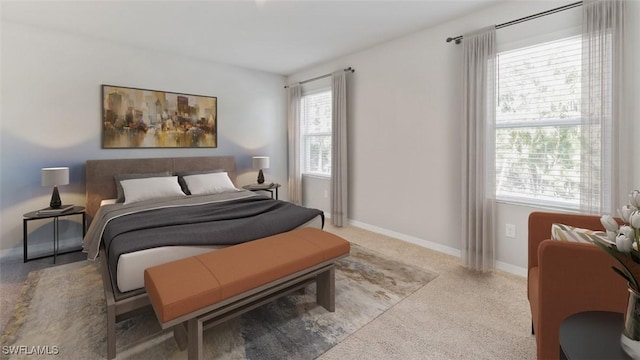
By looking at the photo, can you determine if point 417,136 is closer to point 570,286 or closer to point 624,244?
point 570,286

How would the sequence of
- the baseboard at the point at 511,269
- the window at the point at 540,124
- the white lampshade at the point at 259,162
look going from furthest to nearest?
the white lampshade at the point at 259,162 → the baseboard at the point at 511,269 → the window at the point at 540,124

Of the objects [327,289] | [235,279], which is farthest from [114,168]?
[327,289]

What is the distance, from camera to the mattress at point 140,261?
1.74 meters

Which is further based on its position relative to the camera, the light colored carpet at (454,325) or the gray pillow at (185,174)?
the gray pillow at (185,174)

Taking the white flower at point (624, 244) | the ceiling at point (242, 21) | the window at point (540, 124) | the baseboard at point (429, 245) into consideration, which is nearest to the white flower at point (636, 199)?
the white flower at point (624, 244)

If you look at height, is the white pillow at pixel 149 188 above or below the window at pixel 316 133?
below

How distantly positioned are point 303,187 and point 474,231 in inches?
123

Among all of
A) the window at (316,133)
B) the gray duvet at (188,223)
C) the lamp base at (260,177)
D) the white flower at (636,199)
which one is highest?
the window at (316,133)

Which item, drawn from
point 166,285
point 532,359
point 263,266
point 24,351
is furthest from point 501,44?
point 24,351

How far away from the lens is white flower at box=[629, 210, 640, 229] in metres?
0.93

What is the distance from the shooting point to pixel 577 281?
1.29 m

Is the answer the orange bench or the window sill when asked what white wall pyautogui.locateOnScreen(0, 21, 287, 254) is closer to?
the window sill

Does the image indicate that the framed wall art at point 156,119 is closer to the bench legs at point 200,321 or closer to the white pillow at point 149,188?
the white pillow at point 149,188

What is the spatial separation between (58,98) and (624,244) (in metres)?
4.97
